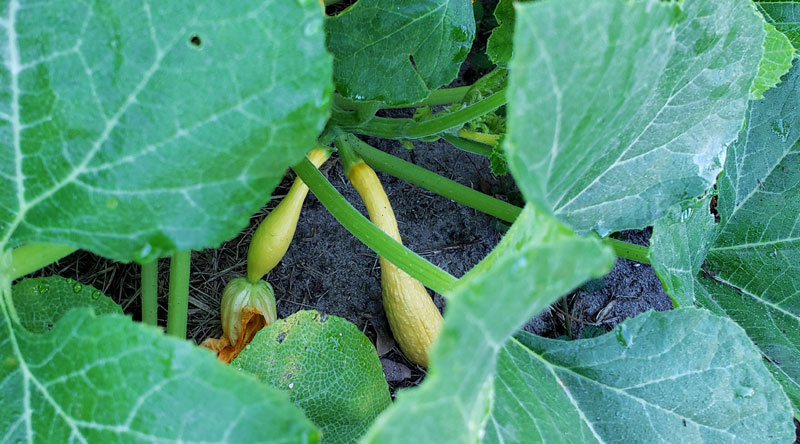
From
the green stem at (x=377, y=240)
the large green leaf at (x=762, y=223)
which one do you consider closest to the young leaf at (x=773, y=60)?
the large green leaf at (x=762, y=223)

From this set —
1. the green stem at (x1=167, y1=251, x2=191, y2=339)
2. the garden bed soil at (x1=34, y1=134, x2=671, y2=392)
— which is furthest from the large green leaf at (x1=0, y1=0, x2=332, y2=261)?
the garden bed soil at (x1=34, y1=134, x2=671, y2=392)

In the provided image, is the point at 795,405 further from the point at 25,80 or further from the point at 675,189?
the point at 25,80

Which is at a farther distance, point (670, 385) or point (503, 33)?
point (503, 33)

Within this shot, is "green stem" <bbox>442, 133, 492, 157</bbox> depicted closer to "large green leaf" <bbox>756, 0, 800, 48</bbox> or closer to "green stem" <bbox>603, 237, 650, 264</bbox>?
"green stem" <bbox>603, 237, 650, 264</bbox>

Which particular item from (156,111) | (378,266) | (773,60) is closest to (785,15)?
(773,60)

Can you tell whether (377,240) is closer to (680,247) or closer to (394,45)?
(394,45)

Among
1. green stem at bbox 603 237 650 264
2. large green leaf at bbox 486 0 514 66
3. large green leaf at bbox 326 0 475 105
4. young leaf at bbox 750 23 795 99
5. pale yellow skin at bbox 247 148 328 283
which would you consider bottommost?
green stem at bbox 603 237 650 264

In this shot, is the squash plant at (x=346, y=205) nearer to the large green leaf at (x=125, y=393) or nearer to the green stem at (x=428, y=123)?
the large green leaf at (x=125, y=393)
